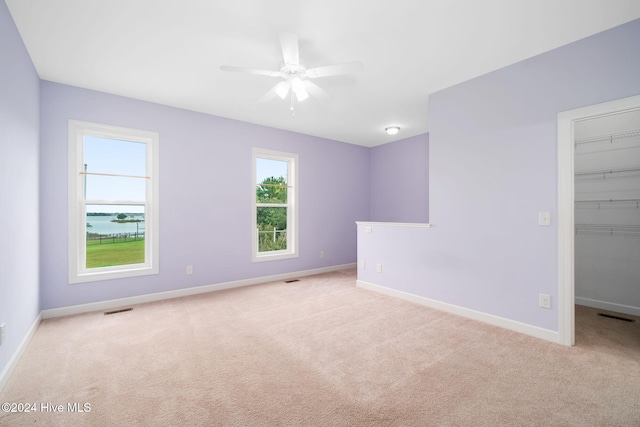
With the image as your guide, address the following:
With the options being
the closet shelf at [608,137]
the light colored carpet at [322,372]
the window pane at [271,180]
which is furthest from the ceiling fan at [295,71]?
the closet shelf at [608,137]

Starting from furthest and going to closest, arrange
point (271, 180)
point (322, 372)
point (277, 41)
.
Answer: point (271, 180)
point (277, 41)
point (322, 372)

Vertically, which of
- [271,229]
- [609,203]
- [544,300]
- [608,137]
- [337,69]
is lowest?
[544,300]

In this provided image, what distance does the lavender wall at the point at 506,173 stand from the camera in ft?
7.69

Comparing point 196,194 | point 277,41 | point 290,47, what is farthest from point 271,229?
point 290,47

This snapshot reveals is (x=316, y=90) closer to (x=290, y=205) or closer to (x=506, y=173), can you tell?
(x=506, y=173)

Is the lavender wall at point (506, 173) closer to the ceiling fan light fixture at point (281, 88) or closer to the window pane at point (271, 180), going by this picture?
the ceiling fan light fixture at point (281, 88)

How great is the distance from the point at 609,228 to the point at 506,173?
6.05ft

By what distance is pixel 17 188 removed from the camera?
2.26 meters

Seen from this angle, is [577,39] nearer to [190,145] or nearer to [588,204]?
[588,204]

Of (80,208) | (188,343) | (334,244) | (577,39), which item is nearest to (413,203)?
(334,244)

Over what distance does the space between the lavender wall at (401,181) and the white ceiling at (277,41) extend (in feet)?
6.90

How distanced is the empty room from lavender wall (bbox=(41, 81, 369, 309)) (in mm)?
28

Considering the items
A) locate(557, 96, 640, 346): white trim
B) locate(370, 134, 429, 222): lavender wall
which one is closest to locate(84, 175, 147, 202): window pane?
locate(370, 134, 429, 222): lavender wall

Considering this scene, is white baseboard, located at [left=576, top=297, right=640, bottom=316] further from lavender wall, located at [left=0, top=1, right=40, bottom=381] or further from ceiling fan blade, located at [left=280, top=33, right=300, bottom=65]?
lavender wall, located at [left=0, top=1, right=40, bottom=381]
